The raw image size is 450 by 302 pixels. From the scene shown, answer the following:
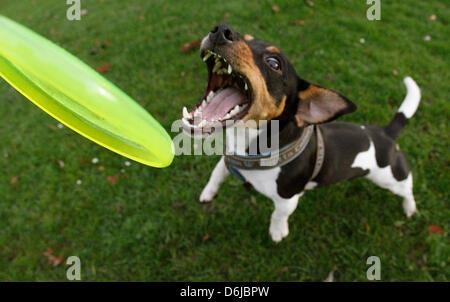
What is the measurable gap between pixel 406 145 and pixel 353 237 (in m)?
1.38

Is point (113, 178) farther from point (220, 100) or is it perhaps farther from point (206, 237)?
point (220, 100)

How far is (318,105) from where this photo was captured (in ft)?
6.86

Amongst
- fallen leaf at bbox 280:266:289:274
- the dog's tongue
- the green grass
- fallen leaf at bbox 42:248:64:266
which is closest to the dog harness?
the dog's tongue

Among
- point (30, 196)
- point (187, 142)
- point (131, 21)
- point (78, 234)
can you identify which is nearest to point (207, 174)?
point (187, 142)

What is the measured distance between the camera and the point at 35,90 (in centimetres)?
173

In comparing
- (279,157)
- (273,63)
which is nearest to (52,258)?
(279,157)

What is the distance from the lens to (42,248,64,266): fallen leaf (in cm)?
318

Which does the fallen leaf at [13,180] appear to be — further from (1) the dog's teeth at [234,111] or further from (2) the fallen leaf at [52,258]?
(1) the dog's teeth at [234,111]

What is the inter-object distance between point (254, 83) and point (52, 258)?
289 cm

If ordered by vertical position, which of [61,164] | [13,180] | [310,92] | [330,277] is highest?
[310,92]

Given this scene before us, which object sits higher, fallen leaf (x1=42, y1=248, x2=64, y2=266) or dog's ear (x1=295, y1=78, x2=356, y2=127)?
dog's ear (x1=295, y1=78, x2=356, y2=127)

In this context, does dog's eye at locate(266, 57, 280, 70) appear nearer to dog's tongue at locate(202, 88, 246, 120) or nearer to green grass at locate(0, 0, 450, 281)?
dog's tongue at locate(202, 88, 246, 120)

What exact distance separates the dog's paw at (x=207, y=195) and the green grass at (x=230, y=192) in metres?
0.12

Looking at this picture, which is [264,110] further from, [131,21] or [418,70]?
[131,21]
